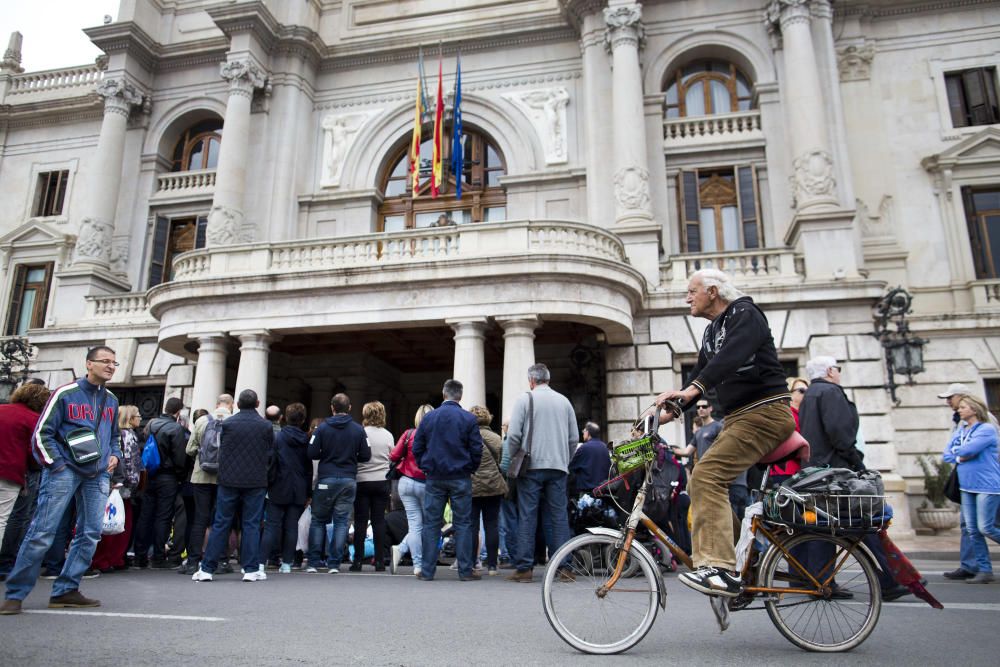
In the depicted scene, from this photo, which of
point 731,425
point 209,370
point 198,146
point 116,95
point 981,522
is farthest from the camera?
point 198,146

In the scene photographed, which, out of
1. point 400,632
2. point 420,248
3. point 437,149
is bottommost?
point 400,632

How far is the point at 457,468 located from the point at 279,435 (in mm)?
2658

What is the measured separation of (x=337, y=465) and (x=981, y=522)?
7.33m

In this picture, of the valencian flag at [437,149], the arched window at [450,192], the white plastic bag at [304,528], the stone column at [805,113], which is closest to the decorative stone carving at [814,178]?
the stone column at [805,113]

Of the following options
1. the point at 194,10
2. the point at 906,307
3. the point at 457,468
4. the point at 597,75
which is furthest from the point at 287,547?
the point at 194,10

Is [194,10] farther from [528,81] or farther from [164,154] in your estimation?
[528,81]

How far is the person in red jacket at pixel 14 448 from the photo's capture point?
629 centimetres

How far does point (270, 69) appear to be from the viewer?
911 inches

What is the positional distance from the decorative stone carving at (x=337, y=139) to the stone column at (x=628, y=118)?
780 cm

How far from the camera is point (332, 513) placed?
9.26m

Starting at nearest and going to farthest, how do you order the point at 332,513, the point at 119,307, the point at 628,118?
the point at 332,513 → the point at 628,118 → the point at 119,307

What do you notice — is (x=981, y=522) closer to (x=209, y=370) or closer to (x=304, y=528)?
(x=304, y=528)

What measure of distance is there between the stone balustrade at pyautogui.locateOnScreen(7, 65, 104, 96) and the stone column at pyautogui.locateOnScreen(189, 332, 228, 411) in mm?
16134

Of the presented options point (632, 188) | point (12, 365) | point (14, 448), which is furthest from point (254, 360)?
point (12, 365)
